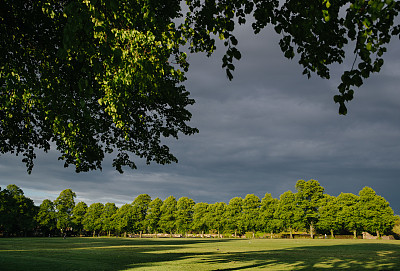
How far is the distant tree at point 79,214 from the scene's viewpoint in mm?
97338

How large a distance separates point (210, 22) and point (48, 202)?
101986 millimetres

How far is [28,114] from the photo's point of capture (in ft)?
40.8

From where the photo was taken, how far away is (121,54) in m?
4.64

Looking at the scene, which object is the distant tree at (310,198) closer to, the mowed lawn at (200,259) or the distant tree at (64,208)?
the mowed lawn at (200,259)

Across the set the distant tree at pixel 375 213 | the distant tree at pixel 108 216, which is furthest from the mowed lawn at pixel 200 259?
the distant tree at pixel 108 216

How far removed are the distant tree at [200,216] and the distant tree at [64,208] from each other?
41.8 m

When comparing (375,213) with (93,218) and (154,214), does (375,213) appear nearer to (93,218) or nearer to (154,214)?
(154,214)

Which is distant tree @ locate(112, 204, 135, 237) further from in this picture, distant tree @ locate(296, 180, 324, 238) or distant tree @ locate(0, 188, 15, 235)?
distant tree @ locate(296, 180, 324, 238)

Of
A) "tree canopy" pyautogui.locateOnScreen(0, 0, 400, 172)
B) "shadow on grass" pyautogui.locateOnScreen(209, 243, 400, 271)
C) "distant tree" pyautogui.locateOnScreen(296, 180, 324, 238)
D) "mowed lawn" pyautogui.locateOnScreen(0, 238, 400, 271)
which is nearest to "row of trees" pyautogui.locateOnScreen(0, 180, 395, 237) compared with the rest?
"distant tree" pyautogui.locateOnScreen(296, 180, 324, 238)

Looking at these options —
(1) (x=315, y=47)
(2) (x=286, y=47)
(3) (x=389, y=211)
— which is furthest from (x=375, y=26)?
(3) (x=389, y=211)

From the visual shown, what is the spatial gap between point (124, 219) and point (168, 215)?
578 inches

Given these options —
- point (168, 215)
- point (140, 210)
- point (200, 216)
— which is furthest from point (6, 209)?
point (200, 216)

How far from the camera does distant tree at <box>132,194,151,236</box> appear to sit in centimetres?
9262

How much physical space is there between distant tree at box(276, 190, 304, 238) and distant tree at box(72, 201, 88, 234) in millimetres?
66824
